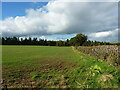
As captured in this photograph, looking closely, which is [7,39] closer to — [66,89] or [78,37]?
[78,37]

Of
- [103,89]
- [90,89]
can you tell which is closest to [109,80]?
[103,89]

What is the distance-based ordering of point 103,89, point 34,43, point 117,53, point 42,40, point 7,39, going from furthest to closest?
point 42,40 → point 34,43 → point 7,39 → point 117,53 → point 103,89

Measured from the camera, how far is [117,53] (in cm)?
631

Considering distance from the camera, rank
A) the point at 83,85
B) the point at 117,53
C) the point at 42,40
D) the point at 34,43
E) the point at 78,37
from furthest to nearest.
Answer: the point at 42,40 < the point at 34,43 < the point at 78,37 < the point at 117,53 < the point at 83,85

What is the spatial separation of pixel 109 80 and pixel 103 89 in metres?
0.66

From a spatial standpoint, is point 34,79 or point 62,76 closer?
point 34,79

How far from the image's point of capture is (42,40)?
10312cm

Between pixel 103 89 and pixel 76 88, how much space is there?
1.11 metres

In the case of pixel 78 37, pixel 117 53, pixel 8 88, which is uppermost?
pixel 78 37

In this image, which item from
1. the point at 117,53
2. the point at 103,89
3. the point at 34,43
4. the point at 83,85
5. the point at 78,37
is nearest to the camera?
the point at 103,89

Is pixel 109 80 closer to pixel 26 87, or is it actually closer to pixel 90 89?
pixel 90 89

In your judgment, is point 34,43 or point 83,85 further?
point 34,43

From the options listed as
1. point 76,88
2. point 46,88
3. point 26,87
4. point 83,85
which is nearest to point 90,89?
point 83,85

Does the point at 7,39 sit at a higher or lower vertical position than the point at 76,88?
higher
